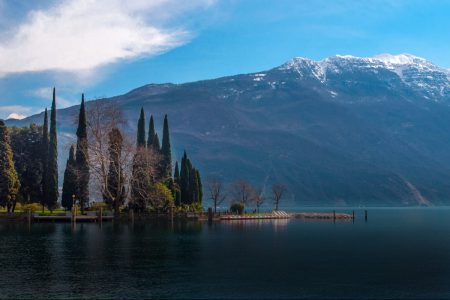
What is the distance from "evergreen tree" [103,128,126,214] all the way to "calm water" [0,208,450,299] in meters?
24.2

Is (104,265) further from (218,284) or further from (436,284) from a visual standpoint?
(436,284)

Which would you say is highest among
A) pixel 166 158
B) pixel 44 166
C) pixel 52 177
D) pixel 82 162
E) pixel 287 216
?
pixel 166 158

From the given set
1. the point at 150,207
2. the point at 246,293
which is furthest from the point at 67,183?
the point at 246,293

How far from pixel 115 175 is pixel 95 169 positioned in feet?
11.5

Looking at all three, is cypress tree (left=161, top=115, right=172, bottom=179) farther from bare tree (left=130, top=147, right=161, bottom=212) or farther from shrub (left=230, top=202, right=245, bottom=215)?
shrub (left=230, top=202, right=245, bottom=215)

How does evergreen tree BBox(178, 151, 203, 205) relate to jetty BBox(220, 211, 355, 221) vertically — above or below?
above

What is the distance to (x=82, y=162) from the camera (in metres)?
88.2

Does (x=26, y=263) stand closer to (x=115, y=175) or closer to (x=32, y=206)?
(x=115, y=175)

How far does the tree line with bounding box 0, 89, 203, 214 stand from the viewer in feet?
275

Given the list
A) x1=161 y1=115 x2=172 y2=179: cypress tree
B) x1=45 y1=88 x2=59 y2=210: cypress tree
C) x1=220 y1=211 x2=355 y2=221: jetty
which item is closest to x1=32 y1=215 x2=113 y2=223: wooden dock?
x1=45 y1=88 x2=59 y2=210: cypress tree

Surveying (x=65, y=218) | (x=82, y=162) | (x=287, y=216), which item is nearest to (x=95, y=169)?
(x=82, y=162)

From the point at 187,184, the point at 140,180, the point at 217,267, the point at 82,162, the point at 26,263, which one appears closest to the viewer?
the point at 217,267

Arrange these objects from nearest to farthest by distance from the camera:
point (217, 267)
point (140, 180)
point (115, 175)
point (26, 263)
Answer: point (217, 267)
point (26, 263)
point (115, 175)
point (140, 180)

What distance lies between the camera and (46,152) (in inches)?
3728
